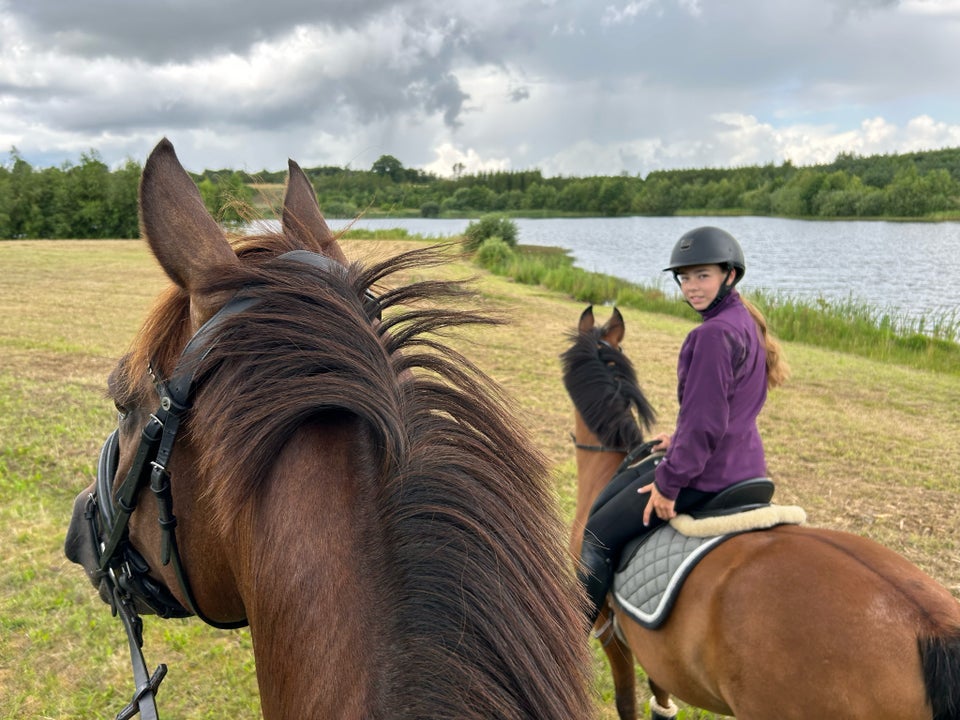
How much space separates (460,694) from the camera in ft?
2.77

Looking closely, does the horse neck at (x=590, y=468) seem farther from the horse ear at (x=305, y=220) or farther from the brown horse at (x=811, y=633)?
the horse ear at (x=305, y=220)

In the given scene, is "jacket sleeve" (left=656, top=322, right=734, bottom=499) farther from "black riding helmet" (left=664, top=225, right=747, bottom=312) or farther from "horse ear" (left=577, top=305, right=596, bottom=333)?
"horse ear" (left=577, top=305, right=596, bottom=333)

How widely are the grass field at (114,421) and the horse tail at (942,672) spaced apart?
42.1 inches

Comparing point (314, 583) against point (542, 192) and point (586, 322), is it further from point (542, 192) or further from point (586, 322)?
point (542, 192)

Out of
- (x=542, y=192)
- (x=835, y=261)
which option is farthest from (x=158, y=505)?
(x=542, y=192)

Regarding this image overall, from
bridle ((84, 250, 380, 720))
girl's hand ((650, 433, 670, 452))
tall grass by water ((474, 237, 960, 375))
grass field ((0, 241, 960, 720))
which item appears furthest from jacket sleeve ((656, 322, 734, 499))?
tall grass by water ((474, 237, 960, 375))

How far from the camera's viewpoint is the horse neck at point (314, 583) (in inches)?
35.4

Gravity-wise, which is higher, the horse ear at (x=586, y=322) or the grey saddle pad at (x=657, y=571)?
the horse ear at (x=586, y=322)

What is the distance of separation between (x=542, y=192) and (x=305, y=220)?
71.7 meters

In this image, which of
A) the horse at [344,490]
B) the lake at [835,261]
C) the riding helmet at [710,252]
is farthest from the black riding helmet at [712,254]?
the horse at [344,490]

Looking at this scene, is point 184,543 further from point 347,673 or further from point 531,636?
point 531,636

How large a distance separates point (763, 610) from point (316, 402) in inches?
77.5

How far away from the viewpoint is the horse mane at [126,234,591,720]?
870 millimetres

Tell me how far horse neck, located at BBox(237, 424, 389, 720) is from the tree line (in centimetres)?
95
